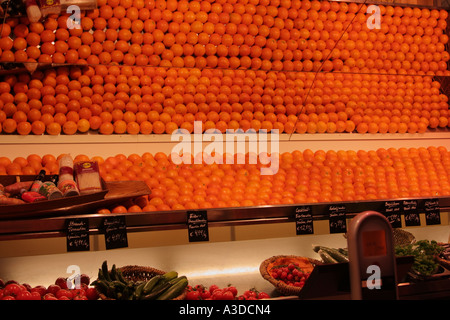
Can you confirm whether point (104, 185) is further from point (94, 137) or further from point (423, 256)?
point (423, 256)

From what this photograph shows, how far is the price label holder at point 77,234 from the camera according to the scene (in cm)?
216

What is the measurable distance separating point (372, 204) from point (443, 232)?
142cm

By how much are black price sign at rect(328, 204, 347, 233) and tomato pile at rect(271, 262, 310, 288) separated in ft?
1.13

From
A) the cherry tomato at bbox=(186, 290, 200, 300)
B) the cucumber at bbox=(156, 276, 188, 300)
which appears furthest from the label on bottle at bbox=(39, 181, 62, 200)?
the cherry tomato at bbox=(186, 290, 200, 300)

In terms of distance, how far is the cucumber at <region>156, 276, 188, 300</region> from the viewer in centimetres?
216

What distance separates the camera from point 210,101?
3.57 m

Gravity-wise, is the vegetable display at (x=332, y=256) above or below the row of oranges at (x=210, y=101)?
below

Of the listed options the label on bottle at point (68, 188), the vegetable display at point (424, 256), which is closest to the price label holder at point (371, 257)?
the vegetable display at point (424, 256)

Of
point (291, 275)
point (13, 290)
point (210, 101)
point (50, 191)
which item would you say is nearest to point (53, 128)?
point (50, 191)

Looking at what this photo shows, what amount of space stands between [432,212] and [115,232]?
1988 millimetres

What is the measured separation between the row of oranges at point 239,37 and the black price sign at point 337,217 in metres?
1.52

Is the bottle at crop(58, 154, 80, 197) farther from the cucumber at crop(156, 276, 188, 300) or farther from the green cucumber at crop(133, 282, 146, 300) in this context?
the cucumber at crop(156, 276, 188, 300)

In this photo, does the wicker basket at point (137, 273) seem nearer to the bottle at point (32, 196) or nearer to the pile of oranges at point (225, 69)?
the bottle at point (32, 196)

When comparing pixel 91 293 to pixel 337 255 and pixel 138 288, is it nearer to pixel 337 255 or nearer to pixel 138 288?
pixel 138 288
